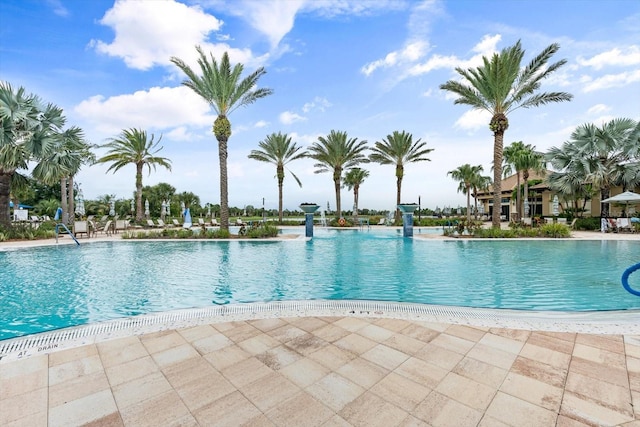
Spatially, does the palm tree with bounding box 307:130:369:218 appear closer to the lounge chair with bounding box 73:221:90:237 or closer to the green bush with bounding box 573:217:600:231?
the green bush with bounding box 573:217:600:231

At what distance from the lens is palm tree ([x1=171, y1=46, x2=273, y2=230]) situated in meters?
16.7

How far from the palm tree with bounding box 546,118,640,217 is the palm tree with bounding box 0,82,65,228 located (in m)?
34.7

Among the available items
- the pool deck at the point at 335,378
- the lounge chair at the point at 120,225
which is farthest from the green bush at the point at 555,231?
the lounge chair at the point at 120,225

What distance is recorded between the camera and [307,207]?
58.8 feet

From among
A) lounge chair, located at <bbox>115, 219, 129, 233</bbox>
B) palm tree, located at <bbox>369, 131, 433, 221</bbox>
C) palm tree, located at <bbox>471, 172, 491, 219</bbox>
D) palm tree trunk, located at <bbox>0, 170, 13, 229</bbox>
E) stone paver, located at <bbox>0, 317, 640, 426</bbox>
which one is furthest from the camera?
palm tree, located at <bbox>471, 172, 491, 219</bbox>

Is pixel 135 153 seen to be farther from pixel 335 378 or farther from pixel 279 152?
pixel 335 378

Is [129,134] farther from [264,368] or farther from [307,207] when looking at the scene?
[264,368]

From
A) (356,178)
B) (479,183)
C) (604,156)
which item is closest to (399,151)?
(356,178)

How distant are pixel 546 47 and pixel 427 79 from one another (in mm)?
6086

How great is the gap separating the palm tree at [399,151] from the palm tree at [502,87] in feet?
25.8

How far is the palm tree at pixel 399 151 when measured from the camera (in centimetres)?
2648

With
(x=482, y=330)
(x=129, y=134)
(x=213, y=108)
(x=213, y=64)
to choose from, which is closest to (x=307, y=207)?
(x=213, y=108)

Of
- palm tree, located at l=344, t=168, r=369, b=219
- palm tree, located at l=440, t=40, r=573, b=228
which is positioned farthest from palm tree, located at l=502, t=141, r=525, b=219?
palm tree, located at l=344, t=168, r=369, b=219

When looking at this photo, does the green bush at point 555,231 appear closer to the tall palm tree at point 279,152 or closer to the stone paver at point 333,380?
the stone paver at point 333,380
